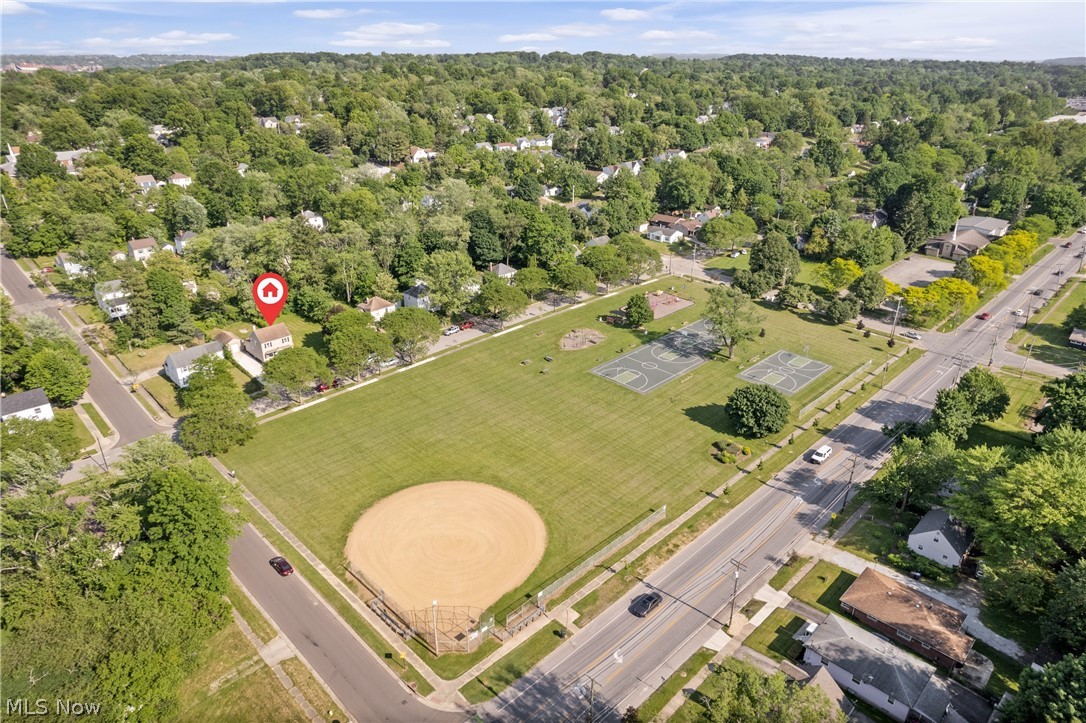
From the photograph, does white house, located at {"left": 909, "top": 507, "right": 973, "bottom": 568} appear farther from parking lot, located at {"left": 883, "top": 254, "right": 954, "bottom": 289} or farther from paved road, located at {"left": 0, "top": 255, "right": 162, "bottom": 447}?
paved road, located at {"left": 0, "top": 255, "right": 162, "bottom": 447}

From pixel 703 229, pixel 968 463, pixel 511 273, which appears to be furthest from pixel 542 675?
pixel 703 229

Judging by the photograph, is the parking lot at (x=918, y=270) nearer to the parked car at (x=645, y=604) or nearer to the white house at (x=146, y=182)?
the parked car at (x=645, y=604)

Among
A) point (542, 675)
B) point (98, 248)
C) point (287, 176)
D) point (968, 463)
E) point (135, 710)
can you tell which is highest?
point (287, 176)

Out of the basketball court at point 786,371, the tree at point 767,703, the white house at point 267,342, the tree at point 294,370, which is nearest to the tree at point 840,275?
the basketball court at point 786,371

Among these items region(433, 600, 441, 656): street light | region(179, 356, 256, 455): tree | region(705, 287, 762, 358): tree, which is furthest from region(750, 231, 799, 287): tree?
region(179, 356, 256, 455): tree

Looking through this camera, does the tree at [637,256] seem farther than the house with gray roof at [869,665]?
Yes

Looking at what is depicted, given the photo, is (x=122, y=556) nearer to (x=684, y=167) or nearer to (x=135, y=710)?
(x=135, y=710)
